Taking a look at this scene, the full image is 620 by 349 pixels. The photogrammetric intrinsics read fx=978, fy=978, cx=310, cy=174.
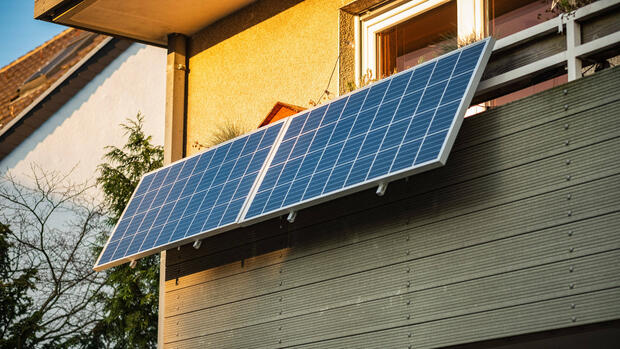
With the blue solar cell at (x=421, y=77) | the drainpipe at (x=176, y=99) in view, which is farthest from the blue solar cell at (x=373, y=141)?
the drainpipe at (x=176, y=99)

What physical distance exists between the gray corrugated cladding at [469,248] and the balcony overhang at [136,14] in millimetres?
3406

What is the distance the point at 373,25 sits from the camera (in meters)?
9.88

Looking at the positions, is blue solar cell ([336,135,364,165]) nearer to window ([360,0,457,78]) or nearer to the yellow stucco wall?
window ([360,0,457,78])

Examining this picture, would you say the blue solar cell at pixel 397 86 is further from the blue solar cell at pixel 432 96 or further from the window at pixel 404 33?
the window at pixel 404 33

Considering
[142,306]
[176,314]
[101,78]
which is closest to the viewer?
[176,314]

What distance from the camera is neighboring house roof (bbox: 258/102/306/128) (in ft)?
31.7

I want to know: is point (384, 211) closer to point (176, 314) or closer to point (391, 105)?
point (391, 105)

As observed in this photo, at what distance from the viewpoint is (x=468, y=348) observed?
22.5 feet

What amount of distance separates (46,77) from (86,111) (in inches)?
125

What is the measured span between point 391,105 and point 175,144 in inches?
174

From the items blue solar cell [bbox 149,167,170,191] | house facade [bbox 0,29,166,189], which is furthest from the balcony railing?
house facade [bbox 0,29,166,189]

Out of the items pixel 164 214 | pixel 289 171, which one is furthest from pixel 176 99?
pixel 289 171

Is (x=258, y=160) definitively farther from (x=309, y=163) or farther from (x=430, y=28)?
(x=430, y=28)

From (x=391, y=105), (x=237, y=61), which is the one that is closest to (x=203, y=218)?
(x=391, y=105)
